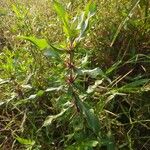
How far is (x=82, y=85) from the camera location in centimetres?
179

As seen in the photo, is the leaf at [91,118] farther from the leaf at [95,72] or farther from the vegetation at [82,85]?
the leaf at [95,72]

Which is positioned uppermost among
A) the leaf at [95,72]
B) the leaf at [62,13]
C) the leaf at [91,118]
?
the leaf at [62,13]

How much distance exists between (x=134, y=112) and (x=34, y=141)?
412mm

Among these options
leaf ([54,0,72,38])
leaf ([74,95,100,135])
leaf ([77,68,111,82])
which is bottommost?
leaf ([74,95,100,135])

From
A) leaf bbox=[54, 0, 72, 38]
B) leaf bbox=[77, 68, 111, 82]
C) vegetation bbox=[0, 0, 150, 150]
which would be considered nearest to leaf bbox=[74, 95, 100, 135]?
vegetation bbox=[0, 0, 150, 150]

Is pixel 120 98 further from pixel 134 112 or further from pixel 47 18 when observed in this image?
pixel 47 18

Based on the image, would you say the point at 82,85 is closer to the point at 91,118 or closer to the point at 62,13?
the point at 91,118

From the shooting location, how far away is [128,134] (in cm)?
159

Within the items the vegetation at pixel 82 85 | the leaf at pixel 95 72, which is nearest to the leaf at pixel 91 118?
the vegetation at pixel 82 85

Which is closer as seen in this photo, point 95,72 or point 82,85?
point 95,72

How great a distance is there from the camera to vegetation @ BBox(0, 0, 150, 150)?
146 cm

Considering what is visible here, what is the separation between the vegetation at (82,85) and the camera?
1.46 meters

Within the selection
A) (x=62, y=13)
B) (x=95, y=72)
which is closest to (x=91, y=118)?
(x=95, y=72)

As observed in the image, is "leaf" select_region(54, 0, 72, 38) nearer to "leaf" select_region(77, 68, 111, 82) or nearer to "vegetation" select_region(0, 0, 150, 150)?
"vegetation" select_region(0, 0, 150, 150)
